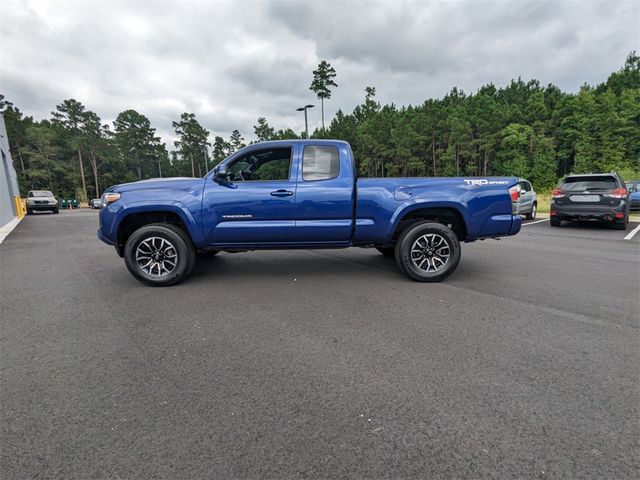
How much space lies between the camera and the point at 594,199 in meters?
9.73

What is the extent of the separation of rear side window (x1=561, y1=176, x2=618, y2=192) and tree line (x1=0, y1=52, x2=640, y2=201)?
39085 millimetres

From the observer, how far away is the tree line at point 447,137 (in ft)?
155

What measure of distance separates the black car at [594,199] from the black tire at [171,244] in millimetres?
10738

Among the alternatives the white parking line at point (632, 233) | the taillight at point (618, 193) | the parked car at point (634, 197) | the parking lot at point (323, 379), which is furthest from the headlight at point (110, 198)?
the parked car at point (634, 197)

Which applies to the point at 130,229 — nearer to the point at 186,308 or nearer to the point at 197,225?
the point at 197,225

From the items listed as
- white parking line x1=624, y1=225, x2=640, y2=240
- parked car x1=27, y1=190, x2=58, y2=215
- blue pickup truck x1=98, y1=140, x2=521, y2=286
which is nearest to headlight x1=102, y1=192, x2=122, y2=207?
blue pickup truck x1=98, y1=140, x2=521, y2=286

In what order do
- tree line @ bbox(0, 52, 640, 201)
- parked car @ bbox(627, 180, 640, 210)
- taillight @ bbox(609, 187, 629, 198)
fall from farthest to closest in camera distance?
1. tree line @ bbox(0, 52, 640, 201)
2. parked car @ bbox(627, 180, 640, 210)
3. taillight @ bbox(609, 187, 629, 198)

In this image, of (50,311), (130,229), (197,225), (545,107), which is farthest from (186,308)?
(545,107)

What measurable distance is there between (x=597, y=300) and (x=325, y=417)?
3.87m

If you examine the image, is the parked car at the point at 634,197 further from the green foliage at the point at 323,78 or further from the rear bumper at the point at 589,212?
the green foliage at the point at 323,78

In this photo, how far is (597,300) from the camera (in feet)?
13.5

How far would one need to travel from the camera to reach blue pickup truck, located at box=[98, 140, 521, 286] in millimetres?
4719

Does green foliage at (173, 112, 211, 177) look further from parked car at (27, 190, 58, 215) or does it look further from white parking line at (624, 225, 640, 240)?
white parking line at (624, 225, 640, 240)

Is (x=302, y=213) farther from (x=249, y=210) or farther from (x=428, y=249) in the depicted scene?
(x=428, y=249)
